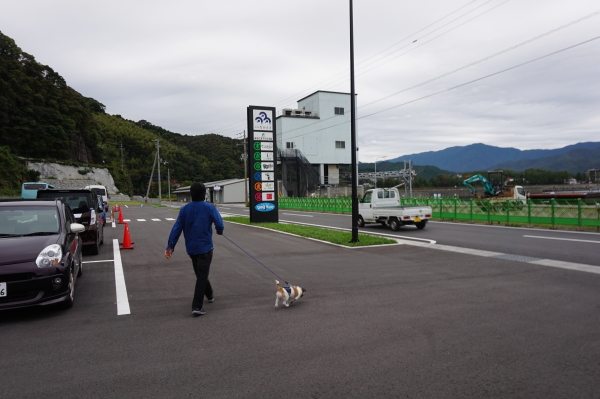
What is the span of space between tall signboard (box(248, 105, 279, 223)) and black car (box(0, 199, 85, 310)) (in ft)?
52.9

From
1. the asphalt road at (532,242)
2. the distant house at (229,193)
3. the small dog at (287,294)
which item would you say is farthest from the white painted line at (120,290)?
the distant house at (229,193)

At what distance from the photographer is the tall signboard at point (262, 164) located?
909 inches

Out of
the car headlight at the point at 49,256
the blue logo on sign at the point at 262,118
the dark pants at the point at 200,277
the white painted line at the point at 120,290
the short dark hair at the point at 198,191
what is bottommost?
the white painted line at the point at 120,290

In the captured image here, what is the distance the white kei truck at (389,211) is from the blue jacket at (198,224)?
1302 centimetres

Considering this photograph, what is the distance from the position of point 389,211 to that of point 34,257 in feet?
48.6

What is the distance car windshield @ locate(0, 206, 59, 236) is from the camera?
6422 mm

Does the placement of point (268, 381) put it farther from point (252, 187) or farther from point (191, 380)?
point (252, 187)

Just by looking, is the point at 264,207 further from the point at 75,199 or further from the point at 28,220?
the point at 28,220

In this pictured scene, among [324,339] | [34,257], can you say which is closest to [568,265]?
[324,339]

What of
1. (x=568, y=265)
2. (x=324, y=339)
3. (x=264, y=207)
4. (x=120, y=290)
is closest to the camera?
(x=324, y=339)

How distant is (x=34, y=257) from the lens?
5613mm

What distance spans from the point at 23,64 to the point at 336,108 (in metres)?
53.0

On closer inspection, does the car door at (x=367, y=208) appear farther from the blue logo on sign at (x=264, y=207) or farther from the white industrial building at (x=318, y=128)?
the white industrial building at (x=318, y=128)

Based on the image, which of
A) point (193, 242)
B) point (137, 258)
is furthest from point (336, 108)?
point (193, 242)
